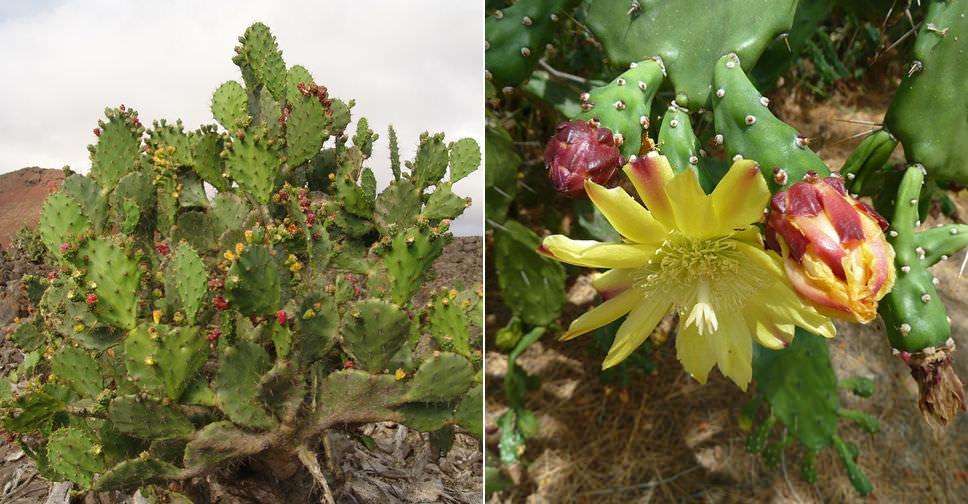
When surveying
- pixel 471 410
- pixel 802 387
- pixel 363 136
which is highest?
pixel 363 136

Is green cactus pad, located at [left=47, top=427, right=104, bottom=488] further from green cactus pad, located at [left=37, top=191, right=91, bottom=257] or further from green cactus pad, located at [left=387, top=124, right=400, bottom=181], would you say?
green cactus pad, located at [left=387, top=124, right=400, bottom=181]

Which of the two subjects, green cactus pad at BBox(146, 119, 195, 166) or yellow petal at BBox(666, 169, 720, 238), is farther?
green cactus pad at BBox(146, 119, 195, 166)

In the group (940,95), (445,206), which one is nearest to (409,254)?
(445,206)

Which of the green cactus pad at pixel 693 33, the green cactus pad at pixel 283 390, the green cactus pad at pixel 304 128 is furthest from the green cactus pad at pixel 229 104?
the green cactus pad at pixel 693 33

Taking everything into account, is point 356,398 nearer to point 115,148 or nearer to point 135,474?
point 135,474

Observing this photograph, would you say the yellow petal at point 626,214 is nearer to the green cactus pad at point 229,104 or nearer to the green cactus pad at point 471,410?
the green cactus pad at point 471,410

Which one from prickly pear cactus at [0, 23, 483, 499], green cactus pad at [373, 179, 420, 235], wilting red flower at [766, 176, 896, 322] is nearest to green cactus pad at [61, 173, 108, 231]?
prickly pear cactus at [0, 23, 483, 499]

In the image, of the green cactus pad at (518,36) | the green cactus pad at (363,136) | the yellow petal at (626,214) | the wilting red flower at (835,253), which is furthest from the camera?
the green cactus pad at (363,136)
